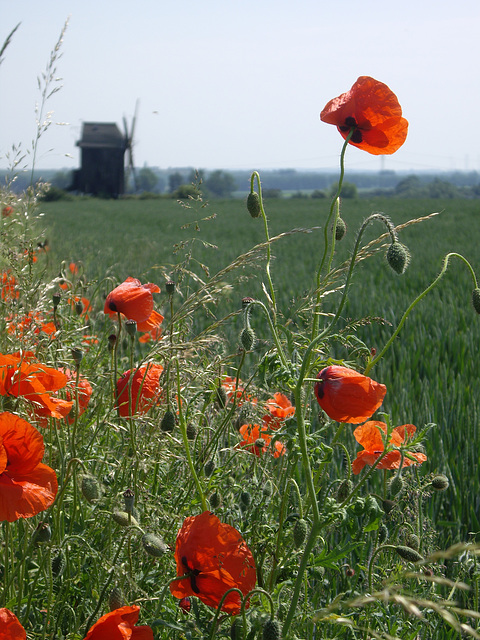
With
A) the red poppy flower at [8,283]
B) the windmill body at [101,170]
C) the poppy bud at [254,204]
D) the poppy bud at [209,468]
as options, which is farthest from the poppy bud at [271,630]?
the windmill body at [101,170]

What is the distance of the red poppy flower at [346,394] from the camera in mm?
910

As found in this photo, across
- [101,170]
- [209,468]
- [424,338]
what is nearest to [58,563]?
[209,468]

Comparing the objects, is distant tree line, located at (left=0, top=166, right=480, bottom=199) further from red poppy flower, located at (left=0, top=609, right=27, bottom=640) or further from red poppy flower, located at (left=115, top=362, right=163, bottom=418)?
red poppy flower, located at (left=0, top=609, right=27, bottom=640)

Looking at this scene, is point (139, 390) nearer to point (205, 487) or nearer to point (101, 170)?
point (205, 487)

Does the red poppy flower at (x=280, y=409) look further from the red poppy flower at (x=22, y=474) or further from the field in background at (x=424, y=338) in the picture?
the red poppy flower at (x=22, y=474)

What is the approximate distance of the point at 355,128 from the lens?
46.4 inches

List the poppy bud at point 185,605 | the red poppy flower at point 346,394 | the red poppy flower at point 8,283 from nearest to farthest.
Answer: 1. the red poppy flower at point 346,394
2. the poppy bud at point 185,605
3. the red poppy flower at point 8,283

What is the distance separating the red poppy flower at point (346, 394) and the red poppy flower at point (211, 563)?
0.24 m

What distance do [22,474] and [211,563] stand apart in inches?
12.4

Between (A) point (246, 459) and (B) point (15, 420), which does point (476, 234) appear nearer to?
(A) point (246, 459)

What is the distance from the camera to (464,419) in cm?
268

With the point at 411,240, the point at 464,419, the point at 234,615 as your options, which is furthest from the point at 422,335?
the point at 411,240

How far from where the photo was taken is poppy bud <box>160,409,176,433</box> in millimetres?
1138

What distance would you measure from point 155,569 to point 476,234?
38.3ft
